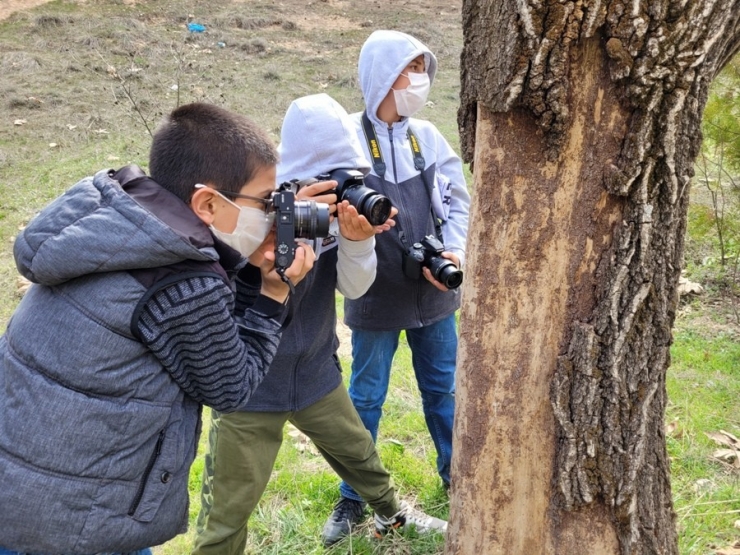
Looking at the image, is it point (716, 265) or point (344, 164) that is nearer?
point (344, 164)

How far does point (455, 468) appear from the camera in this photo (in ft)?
5.97

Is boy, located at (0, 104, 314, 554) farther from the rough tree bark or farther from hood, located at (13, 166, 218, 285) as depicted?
the rough tree bark

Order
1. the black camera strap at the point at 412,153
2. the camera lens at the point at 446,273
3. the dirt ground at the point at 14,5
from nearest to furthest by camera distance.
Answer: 1. the camera lens at the point at 446,273
2. the black camera strap at the point at 412,153
3. the dirt ground at the point at 14,5

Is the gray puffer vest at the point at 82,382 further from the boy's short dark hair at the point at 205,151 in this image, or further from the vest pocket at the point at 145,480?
the boy's short dark hair at the point at 205,151

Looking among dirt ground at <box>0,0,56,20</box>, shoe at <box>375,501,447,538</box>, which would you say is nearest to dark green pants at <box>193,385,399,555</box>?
shoe at <box>375,501,447,538</box>

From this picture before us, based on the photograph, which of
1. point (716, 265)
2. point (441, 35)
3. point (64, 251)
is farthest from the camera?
point (441, 35)

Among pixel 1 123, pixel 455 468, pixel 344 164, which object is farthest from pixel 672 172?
pixel 1 123

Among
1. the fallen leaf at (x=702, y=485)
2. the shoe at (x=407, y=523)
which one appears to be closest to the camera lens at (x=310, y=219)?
the shoe at (x=407, y=523)

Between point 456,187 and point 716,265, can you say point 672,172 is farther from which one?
point 716,265

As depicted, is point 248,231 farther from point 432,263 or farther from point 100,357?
point 432,263

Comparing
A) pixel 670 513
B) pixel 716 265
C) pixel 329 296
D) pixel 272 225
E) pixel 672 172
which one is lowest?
pixel 716 265

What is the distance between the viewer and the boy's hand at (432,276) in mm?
2469

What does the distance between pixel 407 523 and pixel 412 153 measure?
145 centimetres

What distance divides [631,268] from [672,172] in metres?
0.23
